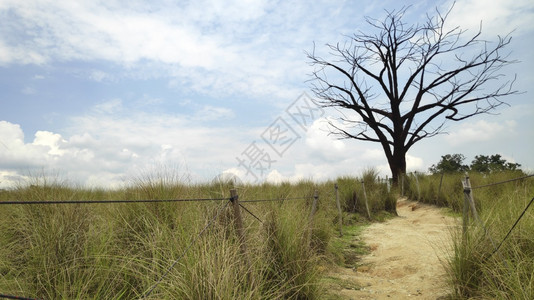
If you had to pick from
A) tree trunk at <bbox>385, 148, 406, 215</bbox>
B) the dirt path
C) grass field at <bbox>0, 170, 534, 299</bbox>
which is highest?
tree trunk at <bbox>385, 148, 406, 215</bbox>

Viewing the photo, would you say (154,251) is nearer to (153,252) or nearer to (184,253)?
(153,252)

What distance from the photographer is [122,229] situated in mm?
4379

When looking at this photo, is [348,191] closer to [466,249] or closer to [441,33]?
[466,249]

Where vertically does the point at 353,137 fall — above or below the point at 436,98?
below

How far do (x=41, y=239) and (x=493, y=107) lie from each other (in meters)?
18.5


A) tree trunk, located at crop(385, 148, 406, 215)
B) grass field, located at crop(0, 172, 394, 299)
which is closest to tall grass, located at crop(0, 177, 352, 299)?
grass field, located at crop(0, 172, 394, 299)

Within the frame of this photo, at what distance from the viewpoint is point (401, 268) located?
204 inches

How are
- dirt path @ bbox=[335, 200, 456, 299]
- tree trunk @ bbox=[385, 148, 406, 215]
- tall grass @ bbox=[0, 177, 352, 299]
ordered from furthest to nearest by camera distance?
1. tree trunk @ bbox=[385, 148, 406, 215]
2. dirt path @ bbox=[335, 200, 456, 299]
3. tall grass @ bbox=[0, 177, 352, 299]

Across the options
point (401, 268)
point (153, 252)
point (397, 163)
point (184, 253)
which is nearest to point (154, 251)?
point (153, 252)

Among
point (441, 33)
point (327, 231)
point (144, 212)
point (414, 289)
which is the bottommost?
point (414, 289)

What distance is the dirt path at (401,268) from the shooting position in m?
4.25

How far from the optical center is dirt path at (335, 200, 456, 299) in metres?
4.25

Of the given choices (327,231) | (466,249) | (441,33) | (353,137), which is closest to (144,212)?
(327,231)

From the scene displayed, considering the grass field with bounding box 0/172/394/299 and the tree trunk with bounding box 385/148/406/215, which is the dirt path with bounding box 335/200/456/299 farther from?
the tree trunk with bounding box 385/148/406/215
